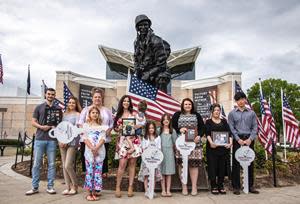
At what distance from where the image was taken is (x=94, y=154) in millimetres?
4703

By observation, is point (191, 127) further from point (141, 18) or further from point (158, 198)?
point (141, 18)

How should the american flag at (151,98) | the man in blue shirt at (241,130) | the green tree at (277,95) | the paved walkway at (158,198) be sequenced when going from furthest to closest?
the green tree at (277,95) < the american flag at (151,98) < the man in blue shirt at (241,130) < the paved walkway at (158,198)

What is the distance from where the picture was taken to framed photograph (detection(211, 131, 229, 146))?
5.20m

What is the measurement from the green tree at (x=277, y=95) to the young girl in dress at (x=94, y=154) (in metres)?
26.7

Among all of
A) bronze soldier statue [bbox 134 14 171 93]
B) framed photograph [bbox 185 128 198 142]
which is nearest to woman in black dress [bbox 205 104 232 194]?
framed photograph [bbox 185 128 198 142]

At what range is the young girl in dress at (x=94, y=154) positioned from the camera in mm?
4652

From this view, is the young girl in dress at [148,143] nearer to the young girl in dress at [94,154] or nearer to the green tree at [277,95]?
the young girl in dress at [94,154]

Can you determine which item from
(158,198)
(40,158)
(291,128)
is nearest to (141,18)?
(40,158)

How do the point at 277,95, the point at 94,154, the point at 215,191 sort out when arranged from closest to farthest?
the point at 94,154 → the point at 215,191 → the point at 277,95

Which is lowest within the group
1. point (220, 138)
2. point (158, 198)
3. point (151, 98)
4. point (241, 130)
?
point (158, 198)

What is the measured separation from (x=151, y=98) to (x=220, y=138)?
6.36 feet

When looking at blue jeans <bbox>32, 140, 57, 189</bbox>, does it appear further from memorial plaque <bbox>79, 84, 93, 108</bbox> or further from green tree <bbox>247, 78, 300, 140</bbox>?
green tree <bbox>247, 78, 300, 140</bbox>

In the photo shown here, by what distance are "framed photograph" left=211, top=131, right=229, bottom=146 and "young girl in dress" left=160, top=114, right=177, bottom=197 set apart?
74 centimetres

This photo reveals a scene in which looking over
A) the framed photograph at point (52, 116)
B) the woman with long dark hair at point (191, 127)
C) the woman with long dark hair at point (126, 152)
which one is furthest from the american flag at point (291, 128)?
the framed photograph at point (52, 116)
